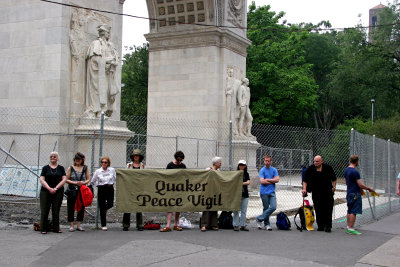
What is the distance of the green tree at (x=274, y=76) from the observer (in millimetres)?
39312

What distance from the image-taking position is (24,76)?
1458cm

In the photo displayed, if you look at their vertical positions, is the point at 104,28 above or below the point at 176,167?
above

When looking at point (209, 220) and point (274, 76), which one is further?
point (274, 76)

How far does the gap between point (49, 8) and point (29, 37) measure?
1.02m

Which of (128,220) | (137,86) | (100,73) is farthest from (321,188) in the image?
(137,86)

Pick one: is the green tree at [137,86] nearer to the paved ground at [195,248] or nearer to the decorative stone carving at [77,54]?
the decorative stone carving at [77,54]

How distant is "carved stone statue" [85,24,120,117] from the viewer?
1427 cm

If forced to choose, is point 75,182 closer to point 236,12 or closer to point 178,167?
point 178,167

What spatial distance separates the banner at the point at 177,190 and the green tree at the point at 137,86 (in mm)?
31572

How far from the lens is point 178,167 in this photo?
11094mm

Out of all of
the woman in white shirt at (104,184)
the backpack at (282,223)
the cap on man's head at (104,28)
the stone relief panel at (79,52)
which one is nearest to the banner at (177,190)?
the woman in white shirt at (104,184)

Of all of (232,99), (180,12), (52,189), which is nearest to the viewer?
(52,189)

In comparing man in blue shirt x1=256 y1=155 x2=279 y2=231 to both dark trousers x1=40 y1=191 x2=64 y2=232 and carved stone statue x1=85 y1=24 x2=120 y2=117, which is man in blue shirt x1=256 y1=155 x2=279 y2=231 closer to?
dark trousers x1=40 y1=191 x2=64 y2=232

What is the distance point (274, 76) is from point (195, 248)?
31.8 m
